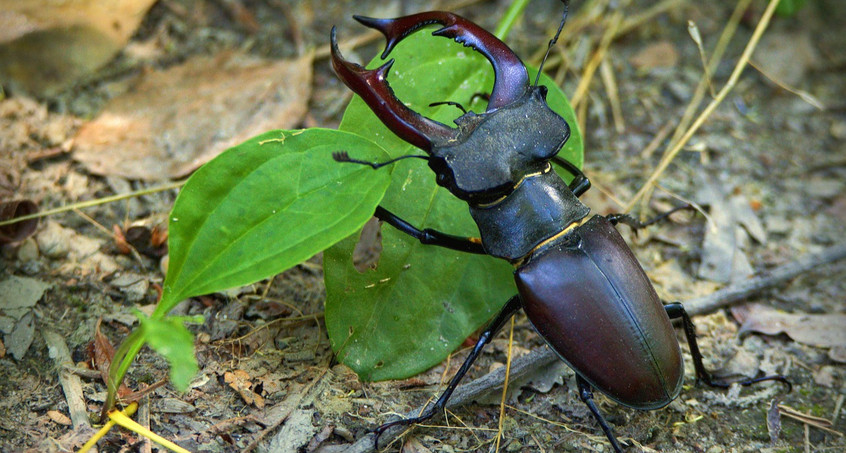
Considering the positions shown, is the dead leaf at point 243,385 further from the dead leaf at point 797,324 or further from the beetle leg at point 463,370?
the dead leaf at point 797,324

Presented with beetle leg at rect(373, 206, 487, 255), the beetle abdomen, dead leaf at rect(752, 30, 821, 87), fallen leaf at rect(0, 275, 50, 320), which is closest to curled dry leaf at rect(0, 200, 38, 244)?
fallen leaf at rect(0, 275, 50, 320)

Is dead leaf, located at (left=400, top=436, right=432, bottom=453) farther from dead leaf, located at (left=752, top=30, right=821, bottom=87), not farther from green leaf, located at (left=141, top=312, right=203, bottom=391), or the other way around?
dead leaf, located at (left=752, top=30, right=821, bottom=87)

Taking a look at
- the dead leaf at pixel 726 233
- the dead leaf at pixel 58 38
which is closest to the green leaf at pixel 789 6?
the dead leaf at pixel 726 233

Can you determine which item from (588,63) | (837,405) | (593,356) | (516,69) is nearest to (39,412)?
(593,356)

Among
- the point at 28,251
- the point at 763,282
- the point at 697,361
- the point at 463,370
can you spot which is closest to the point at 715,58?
the point at 763,282

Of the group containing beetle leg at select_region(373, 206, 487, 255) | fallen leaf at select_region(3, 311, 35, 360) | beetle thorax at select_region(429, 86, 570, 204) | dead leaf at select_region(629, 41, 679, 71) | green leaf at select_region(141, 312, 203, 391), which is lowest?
fallen leaf at select_region(3, 311, 35, 360)

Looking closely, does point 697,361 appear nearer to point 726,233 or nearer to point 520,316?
point 520,316
